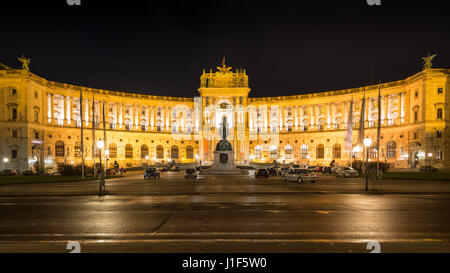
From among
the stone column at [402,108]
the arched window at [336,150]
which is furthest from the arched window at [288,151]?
the stone column at [402,108]

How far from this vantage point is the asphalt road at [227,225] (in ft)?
29.9

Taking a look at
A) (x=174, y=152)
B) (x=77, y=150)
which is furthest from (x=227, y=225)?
(x=174, y=152)

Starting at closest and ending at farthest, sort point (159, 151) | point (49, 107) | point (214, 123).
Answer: point (49, 107) → point (159, 151) → point (214, 123)

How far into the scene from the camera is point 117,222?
13.4 m

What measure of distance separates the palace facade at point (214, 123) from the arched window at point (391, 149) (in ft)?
0.92

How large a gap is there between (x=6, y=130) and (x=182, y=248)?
249 feet

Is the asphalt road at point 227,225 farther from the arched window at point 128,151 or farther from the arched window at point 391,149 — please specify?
the arched window at point 128,151

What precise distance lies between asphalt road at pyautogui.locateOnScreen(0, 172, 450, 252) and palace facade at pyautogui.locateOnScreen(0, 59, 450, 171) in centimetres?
5107

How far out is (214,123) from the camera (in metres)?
98.9

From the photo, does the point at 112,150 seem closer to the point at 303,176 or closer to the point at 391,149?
the point at 303,176

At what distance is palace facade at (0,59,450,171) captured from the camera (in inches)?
2630

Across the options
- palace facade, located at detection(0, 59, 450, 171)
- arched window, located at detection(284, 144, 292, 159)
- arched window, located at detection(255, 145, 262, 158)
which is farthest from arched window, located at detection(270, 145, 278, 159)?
arched window, located at detection(255, 145, 262, 158)

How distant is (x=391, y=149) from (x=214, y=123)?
54264 millimetres
